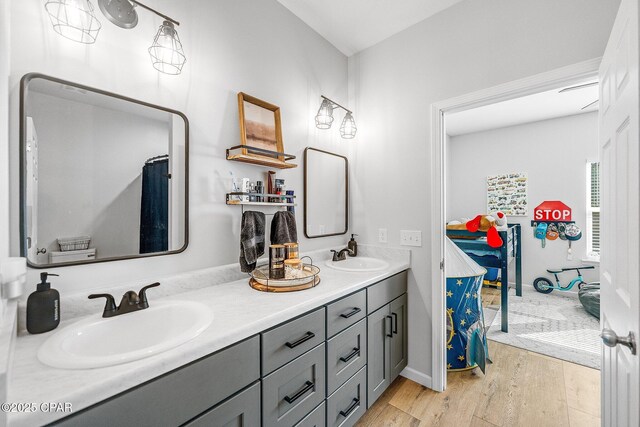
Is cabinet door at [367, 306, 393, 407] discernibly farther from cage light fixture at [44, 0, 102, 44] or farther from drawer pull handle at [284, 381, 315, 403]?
cage light fixture at [44, 0, 102, 44]

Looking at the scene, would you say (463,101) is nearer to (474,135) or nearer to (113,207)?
(113,207)

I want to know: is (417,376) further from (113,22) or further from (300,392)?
(113,22)

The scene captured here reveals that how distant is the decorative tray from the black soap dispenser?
29.0 inches

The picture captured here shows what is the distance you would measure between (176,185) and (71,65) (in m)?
0.58

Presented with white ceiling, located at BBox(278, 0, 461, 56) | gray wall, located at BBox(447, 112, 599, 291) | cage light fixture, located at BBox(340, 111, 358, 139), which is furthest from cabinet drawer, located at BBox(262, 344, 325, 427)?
gray wall, located at BBox(447, 112, 599, 291)

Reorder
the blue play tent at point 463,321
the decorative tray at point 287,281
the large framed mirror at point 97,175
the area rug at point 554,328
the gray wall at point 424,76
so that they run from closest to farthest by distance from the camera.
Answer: the large framed mirror at point 97,175
the decorative tray at point 287,281
the gray wall at point 424,76
the blue play tent at point 463,321
the area rug at point 554,328

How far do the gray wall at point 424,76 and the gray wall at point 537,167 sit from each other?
325 cm

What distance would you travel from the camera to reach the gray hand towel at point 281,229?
1738 millimetres

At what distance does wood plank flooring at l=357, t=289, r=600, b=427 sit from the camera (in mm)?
1693

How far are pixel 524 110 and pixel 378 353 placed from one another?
379cm

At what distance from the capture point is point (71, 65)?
43.1 inches

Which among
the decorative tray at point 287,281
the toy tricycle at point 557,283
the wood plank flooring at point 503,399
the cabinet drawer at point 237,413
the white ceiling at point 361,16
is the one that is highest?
the white ceiling at point 361,16

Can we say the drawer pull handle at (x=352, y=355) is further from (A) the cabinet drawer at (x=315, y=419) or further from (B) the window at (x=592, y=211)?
(B) the window at (x=592, y=211)

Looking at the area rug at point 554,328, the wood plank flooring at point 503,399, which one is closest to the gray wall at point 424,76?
the wood plank flooring at point 503,399
